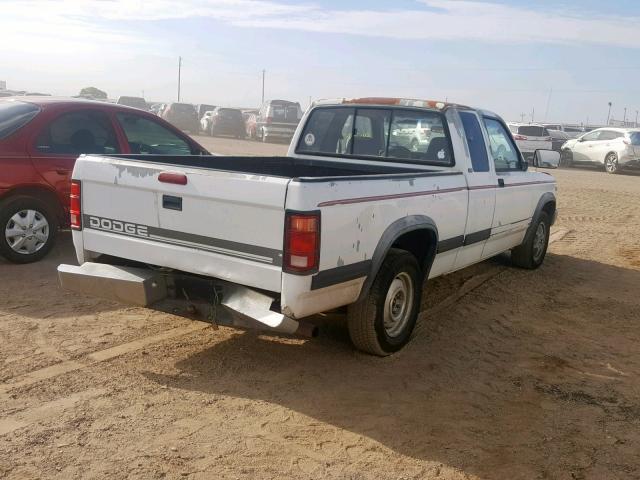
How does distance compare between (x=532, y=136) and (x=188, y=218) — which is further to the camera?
(x=532, y=136)

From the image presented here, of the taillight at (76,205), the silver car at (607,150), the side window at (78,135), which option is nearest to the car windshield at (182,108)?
the silver car at (607,150)

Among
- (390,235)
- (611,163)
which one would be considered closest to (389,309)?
(390,235)

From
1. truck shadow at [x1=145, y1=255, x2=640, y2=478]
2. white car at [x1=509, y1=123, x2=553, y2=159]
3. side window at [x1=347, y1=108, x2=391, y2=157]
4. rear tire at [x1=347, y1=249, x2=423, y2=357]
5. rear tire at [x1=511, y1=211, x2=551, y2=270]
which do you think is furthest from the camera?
Answer: white car at [x1=509, y1=123, x2=553, y2=159]

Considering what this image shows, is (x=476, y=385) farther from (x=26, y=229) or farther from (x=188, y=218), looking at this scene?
(x=26, y=229)

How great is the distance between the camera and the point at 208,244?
3936mm

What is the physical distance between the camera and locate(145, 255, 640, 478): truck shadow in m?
3.51

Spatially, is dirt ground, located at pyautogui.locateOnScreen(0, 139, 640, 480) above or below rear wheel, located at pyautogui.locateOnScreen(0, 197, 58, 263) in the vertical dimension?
below

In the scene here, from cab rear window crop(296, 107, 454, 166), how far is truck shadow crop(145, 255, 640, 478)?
4.80ft

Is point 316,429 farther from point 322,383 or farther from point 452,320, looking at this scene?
point 452,320

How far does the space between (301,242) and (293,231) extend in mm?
78

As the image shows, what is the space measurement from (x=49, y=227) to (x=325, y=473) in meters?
4.54

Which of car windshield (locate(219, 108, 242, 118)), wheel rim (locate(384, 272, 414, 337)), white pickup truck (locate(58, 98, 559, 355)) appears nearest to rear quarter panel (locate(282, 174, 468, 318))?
white pickup truck (locate(58, 98, 559, 355))

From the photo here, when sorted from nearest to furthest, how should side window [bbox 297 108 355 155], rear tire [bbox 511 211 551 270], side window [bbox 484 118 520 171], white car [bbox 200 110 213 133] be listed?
side window [bbox 297 108 355 155], side window [bbox 484 118 520 171], rear tire [bbox 511 211 551 270], white car [bbox 200 110 213 133]

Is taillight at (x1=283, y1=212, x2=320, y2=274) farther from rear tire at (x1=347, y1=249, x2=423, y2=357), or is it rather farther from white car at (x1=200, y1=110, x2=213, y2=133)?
white car at (x1=200, y1=110, x2=213, y2=133)
